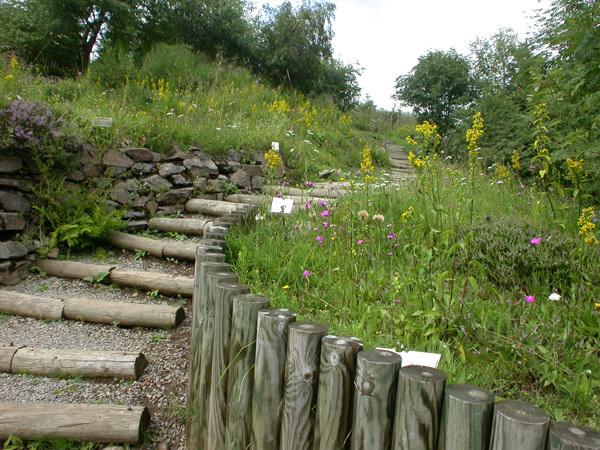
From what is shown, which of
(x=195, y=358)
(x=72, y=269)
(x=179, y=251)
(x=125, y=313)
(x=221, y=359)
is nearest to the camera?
(x=221, y=359)

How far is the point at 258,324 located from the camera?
5.17 ft

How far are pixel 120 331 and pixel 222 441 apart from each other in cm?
162

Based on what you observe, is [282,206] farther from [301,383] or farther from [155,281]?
[301,383]

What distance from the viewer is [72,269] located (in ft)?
12.3

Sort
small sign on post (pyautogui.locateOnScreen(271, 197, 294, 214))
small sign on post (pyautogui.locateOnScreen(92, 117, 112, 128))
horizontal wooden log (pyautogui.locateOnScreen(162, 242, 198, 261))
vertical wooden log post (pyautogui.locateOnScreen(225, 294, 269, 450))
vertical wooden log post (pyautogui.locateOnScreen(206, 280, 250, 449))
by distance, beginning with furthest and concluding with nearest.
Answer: small sign on post (pyautogui.locateOnScreen(92, 117, 112, 128)), horizontal wooden log (pyautogui.locateOnScreen(162, 242, 198, 261)), small sign on post (pyautogui.locateOnScreen(271, 197, 294, 214)), vertical wooden log post (pyautogui.locateOnScreen(206, 280, 250, 449)), vertical wooden log post (pyautogui.locateOnScreen(225, 294, 269, 450))

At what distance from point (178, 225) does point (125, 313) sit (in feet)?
4.89

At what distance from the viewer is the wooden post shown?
117cm

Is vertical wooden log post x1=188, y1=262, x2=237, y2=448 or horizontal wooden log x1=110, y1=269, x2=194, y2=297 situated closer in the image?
vertical wooden log post x1=188, y1=262, x2=237, y2=448

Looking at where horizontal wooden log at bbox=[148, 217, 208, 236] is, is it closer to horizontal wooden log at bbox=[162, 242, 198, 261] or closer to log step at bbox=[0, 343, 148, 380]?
horizontal wooden log at bbox=[162, 242, 198, 261]

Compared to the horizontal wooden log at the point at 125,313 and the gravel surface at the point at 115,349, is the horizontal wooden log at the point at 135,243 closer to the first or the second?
the gravel surface at the point at 115,349

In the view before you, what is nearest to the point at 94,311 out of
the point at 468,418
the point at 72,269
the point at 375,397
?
the point at 72,269

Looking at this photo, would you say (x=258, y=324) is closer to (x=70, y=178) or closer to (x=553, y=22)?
(x=70, y=178)

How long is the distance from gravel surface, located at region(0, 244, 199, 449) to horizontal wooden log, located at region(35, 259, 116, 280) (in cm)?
6

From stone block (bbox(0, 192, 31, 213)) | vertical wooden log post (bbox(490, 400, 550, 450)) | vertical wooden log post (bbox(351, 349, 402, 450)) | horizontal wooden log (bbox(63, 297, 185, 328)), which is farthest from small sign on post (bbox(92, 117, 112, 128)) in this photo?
vertical wooden log post (bbox(490, 400, 550, 450))
